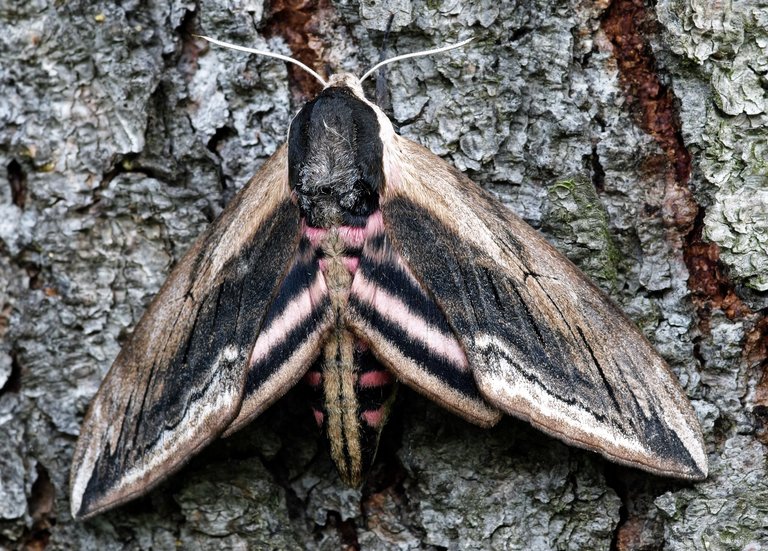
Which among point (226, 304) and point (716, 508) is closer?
point (716, 508)

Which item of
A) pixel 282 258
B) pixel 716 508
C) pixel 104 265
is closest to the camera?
pixel 716 508

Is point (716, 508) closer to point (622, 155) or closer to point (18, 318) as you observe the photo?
point (622, 155)

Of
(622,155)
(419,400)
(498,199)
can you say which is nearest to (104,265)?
(419,400)

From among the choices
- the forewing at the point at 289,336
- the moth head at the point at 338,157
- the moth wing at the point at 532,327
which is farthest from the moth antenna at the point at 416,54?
the forewing at the point at 289,336

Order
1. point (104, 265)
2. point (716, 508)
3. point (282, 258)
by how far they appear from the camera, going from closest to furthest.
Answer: point (716, 508) < point (282, 258) < point (104, 265)

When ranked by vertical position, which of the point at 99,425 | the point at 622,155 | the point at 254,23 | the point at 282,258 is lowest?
the point at 99,425

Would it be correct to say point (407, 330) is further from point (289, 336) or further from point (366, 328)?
point (289, 336)

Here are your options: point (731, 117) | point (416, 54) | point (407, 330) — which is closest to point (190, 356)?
point (407, 330)

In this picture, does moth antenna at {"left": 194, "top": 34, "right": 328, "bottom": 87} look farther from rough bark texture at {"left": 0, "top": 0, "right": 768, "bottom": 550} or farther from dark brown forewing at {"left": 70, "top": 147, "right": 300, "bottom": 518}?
dark brown forewing at {"left": 70, "top": 147, "right": 300, "bottom": 518}
